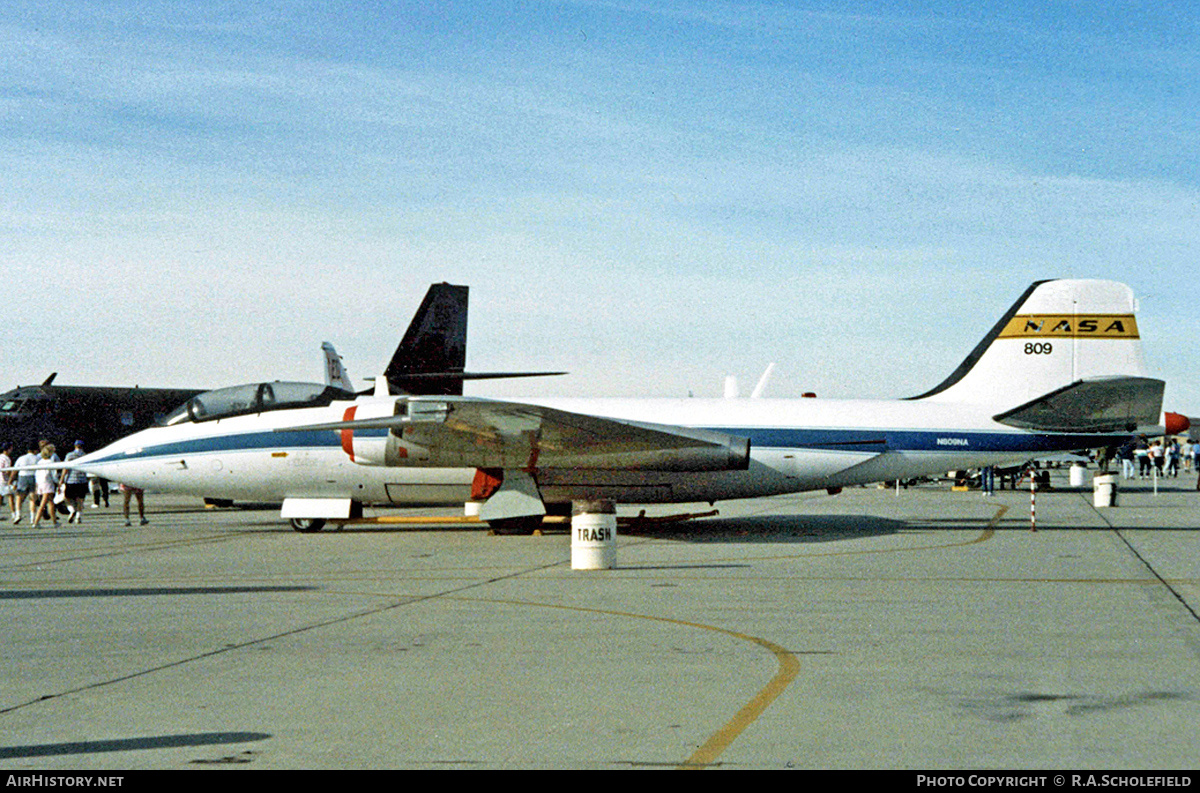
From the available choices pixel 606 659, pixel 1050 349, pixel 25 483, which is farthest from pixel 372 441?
pixel 1050 349

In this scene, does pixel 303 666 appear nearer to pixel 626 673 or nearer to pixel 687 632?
pixel 626 673

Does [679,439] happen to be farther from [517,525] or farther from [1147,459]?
[1147,459]

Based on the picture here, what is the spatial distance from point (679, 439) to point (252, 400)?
8935mm

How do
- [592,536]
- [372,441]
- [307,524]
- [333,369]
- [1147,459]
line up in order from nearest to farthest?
[592,536] < [372,441] < [307,524] < [333,369] < [1147,459]

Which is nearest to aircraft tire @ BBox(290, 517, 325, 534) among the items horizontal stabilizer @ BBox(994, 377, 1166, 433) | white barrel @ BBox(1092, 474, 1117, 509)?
horizontal stabilizer @ BBox(994, 377, 1166, 433)

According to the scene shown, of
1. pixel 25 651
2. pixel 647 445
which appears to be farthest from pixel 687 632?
pixel 647 445

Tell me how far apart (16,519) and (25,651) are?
20.5m

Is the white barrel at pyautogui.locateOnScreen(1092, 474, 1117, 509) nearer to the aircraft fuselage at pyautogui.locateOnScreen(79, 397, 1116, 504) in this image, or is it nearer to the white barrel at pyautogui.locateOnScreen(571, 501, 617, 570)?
the aircraft fuselage at pyautogui.locateOnScreen(79, 397, 1116, 504)

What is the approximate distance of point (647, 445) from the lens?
21625 mm

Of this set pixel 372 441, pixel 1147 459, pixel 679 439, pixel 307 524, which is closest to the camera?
pixel 679 439

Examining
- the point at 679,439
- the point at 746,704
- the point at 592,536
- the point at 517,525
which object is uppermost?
the point at 679,439

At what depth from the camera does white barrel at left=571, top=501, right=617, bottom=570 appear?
15938 millimetres

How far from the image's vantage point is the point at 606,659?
923 centimetres
